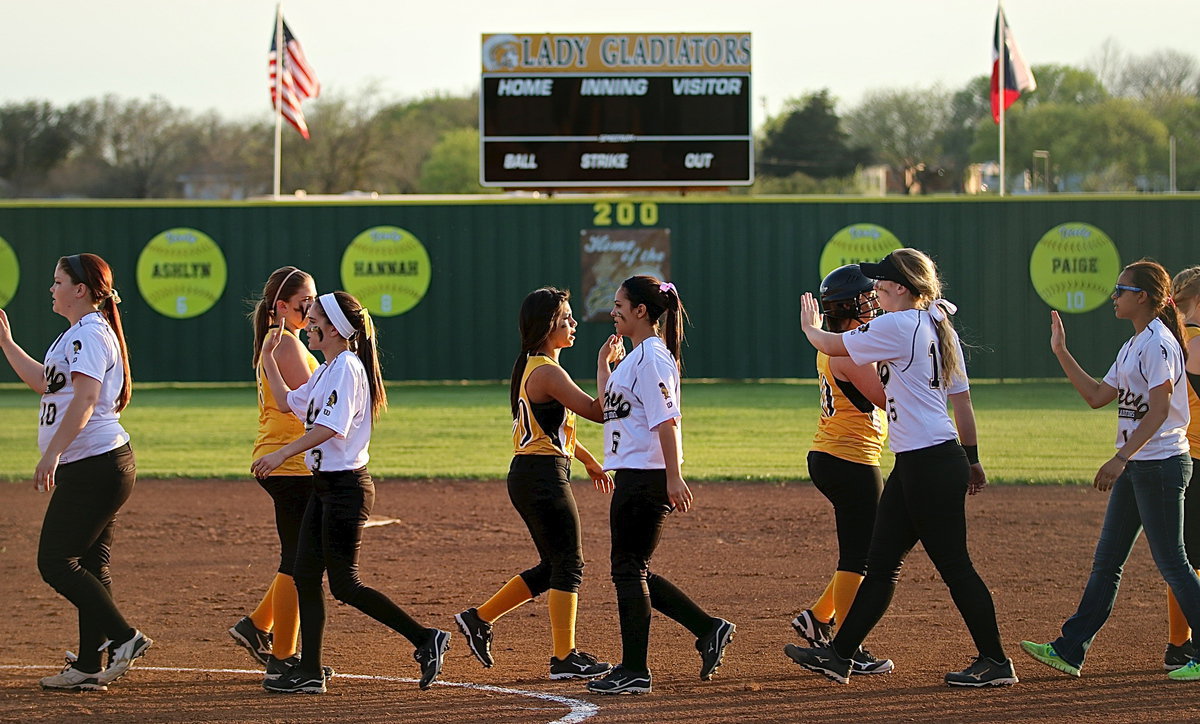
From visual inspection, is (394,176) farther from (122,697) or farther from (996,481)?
(122,697)

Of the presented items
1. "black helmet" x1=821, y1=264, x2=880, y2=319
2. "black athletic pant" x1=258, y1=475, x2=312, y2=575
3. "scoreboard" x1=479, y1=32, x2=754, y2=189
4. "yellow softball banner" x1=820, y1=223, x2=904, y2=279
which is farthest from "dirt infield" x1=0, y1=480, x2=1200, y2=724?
"yellow softball banner" x1=820, y1=223, x2=904, y2=279

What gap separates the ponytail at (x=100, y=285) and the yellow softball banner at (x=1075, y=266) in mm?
20355

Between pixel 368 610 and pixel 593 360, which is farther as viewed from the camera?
pixel 593 360

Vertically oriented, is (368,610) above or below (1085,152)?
below

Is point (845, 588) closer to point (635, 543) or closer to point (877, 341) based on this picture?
point (635, 543)

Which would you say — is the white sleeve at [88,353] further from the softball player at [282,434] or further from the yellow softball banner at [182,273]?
the yellow softball banner at [182,273]

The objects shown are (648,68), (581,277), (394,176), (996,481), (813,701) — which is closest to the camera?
(813,701)

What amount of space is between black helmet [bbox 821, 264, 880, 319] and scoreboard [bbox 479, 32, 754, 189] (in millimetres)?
15630

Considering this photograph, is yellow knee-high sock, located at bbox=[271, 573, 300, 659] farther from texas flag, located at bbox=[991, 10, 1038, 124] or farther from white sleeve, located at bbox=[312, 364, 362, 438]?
texas flag, located at bbox=[991, 10, 1038, 124]

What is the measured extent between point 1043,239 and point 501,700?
66.9 feet

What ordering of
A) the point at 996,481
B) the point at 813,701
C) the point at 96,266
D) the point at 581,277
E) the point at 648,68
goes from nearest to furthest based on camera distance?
the point at 813,701 < the point at 96,266 < the point at 996,481 < the point at 648,68 < the point at 581,277

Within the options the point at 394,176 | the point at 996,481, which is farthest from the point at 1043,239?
the point at 394,176

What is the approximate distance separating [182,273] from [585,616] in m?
18.1

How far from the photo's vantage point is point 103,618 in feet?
19.7
